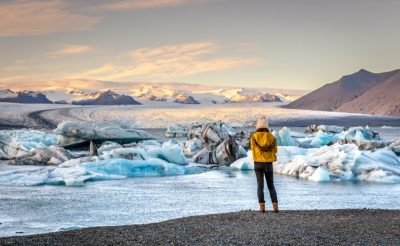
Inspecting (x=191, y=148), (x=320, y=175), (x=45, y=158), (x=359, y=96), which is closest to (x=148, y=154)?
(x=45, y=158)

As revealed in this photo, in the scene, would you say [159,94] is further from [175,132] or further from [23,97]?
[175,132]

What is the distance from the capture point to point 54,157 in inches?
858

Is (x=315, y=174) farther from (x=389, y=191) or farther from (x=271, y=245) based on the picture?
(x=271, y=245)

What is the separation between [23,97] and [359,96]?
279 ft

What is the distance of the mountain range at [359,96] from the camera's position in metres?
143

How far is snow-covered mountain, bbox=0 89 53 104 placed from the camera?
4120 inches

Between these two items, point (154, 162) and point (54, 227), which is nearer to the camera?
point (54, 227)

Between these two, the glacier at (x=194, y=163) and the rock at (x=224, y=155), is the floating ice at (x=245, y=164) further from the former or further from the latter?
the rock at (x=224, y=155)

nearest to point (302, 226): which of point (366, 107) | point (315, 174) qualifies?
point (315, 174)

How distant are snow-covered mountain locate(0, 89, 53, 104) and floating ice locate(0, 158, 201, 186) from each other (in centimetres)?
8644

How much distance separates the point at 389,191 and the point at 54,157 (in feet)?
39.7

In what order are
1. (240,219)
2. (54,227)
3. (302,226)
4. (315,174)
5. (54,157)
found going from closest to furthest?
1. (302,226)
2. (240,219)
3. (54,227)
4. (315,174)
5. (54,157)

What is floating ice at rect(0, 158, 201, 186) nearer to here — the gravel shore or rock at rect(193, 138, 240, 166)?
rock at rect(193, 138, 240, 166)

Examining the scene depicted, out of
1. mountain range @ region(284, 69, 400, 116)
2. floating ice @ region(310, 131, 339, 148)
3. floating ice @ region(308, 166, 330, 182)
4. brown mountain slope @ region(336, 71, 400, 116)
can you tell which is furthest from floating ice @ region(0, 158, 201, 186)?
brown mountain slope @ region(336, 71, 400, 116)
